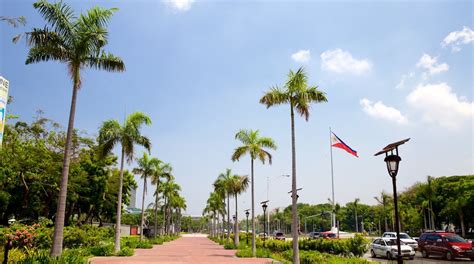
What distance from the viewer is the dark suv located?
23.9 meters

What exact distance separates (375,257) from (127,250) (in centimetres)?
1820

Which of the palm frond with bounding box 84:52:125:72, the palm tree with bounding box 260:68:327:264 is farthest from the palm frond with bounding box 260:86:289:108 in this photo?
the palm frond with bounding box 84:52:125:72

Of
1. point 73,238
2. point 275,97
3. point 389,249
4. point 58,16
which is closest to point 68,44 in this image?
point 58,16

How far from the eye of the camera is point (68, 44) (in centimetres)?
1738

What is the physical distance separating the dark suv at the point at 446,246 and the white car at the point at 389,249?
5.70 feet

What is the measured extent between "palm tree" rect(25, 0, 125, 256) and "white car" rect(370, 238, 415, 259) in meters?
21.0

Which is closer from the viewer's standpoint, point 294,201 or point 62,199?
point 62,199

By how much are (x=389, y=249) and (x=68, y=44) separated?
77.8 ft

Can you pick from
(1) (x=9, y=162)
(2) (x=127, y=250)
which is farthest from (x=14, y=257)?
(1) (x=9, y=162)

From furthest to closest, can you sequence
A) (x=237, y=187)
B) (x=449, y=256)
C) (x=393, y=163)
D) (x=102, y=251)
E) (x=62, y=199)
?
1. (x=237, y=187)
2. (x=102, y=251)
3. (x=449, y=256)
4. (x=62, y=199)
5. (x=393, y=163)

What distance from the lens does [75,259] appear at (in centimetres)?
1340

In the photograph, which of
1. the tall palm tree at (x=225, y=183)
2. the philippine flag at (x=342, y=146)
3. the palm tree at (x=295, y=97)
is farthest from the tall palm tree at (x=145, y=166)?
the palm tree at (x=295, y=97)

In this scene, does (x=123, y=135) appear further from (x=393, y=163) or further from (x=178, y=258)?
(x=393, y=163)

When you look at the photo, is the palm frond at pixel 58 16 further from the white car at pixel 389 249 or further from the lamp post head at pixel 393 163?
the white car at pixel 389 249
